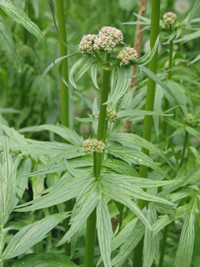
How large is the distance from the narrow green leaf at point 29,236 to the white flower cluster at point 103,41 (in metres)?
0.28

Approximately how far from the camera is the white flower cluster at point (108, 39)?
0.62m

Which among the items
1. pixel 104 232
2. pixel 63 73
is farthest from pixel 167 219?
pixel 63 73

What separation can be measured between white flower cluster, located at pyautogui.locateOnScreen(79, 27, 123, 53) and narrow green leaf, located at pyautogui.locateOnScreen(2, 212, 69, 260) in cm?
28

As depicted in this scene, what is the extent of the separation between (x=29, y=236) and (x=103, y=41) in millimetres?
349

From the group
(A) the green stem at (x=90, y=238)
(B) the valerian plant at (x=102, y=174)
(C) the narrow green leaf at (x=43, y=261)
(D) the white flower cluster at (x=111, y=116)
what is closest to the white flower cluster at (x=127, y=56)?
(B) the valerian plant at (x=102, y=174)

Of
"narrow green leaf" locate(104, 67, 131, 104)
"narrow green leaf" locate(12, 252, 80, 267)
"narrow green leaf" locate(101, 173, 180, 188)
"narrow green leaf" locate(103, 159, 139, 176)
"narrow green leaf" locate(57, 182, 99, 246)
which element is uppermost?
"narrow green leaf" locate(104, 67, 131, 104)

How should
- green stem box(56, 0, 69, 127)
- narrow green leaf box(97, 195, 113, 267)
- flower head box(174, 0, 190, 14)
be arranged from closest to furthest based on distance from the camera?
narrow green leaf box(97, 195, 113, 267) < green stem box(56, 0, 69, 127) < flower head box(174, 0, 190, 14)

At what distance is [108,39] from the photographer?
62 cm

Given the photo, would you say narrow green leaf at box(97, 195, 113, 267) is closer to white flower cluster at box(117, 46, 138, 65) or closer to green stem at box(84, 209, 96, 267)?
green stem at box(84, 209, 96, 267)

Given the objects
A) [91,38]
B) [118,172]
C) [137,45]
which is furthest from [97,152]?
[137,45]

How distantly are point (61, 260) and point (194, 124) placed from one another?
44 cm

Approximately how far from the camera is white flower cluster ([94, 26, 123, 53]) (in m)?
0.62

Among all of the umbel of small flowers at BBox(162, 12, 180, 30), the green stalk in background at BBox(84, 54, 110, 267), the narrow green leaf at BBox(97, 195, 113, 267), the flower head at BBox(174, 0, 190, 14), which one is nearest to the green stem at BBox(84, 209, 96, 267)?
the green stalk in background at BBox(84, 54, 110, 267)

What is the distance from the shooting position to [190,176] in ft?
2.55
